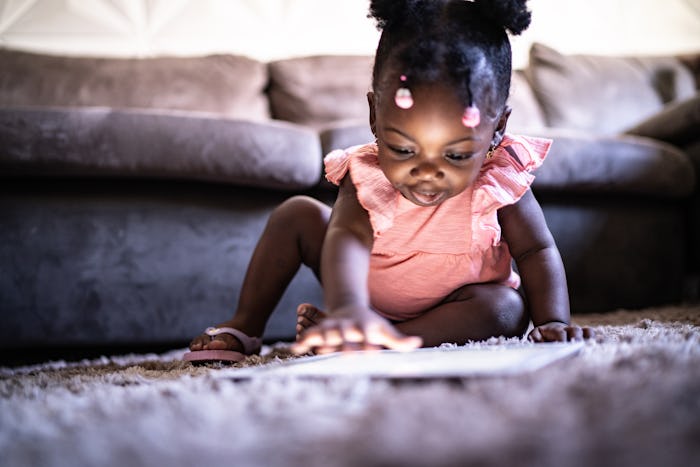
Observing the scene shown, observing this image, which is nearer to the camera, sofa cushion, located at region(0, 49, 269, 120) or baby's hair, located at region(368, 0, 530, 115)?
baby's hair, located at region(368, 0, 530, 115)

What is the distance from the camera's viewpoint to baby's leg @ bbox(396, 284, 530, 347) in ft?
3.13

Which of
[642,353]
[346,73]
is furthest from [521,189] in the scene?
[346,73]

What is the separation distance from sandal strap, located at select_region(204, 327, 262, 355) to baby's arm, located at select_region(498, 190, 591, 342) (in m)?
0.45

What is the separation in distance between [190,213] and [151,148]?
0.16 metres

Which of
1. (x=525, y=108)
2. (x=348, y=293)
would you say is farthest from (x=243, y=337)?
(x=525, y=108)

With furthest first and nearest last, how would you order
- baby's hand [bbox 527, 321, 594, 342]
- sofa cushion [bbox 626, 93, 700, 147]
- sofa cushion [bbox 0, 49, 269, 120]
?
sofa cushion [bbox 0, 49, 269, 120] < sofa cushion [bbox 626, 93, 700, 147] < baby's hand [bbox 527, 321, 594, 342]

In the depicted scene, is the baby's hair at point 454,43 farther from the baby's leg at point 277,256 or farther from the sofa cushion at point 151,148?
the sofa cushion at point 151,148

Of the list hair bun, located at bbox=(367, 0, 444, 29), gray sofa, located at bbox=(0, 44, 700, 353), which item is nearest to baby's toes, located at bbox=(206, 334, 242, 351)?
gray sofa, located at bbox=(0, 44, 700, 353)

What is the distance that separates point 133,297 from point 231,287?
20 centimetres

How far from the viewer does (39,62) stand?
194 cm

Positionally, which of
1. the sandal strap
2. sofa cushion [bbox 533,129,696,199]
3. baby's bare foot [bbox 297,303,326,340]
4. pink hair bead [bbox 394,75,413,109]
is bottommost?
the sandal strap

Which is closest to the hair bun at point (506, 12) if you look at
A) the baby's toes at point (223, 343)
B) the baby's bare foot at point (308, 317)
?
the baby's bare foot at point (308, 317)

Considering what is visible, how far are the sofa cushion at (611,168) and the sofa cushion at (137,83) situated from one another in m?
0.90

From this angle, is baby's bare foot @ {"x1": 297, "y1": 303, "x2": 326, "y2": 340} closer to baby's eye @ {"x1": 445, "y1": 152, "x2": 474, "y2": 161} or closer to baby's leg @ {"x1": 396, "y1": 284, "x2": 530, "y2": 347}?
baby's leg @ {"x1": 396, "y1": 284, "x2": 530, "y2": 347}
